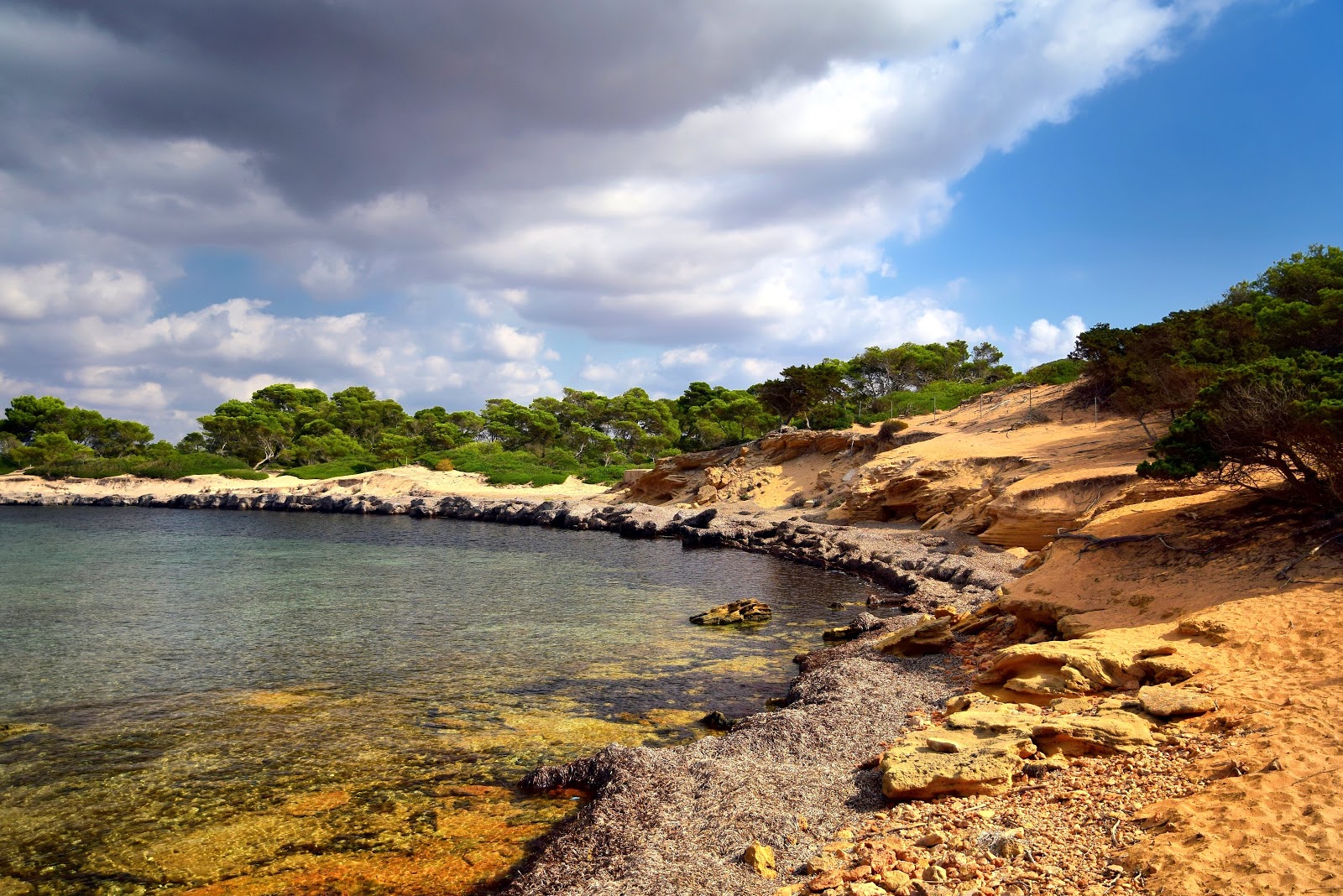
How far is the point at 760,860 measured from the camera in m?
6.72

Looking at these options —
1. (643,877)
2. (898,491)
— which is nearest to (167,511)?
(898,491)

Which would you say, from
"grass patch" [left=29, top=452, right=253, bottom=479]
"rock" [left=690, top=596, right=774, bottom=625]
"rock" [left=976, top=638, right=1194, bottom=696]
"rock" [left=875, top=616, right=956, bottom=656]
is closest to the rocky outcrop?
"rock" [left=976, top=638, right=1194, bottom=696]

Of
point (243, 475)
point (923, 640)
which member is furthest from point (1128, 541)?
point (243, 475)

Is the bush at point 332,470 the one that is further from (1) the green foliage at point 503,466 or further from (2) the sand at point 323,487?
(1) the green foliage at point 503,466

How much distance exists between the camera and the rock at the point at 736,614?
1989cm

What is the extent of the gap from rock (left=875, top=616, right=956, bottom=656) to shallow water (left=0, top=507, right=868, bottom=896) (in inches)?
92.7

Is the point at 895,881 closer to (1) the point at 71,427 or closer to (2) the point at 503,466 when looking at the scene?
(2) the point at 503,466

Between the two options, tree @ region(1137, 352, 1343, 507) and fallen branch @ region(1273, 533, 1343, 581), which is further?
tree @ region(1137, 352, 1343, 507)

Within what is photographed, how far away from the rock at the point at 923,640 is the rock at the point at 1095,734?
575cm

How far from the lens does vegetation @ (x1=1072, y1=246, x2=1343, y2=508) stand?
1290 centimetres

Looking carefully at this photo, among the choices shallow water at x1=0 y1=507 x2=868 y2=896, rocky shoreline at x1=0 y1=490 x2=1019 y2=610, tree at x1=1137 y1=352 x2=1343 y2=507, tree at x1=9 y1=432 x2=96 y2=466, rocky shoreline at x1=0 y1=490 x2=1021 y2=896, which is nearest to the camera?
rocky shoreline at x1=0 y1=490 x2=1021 y2=896

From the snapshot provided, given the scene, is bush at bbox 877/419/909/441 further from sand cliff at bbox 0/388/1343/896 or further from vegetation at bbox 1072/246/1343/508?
sand cliff at bbox 0/388/1343/896

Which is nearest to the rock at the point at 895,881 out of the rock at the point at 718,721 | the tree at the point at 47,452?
the rock at the point at 718,721

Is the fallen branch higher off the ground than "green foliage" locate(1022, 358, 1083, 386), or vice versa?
"green foliage" locate(1022, 358, 1083, 386)
